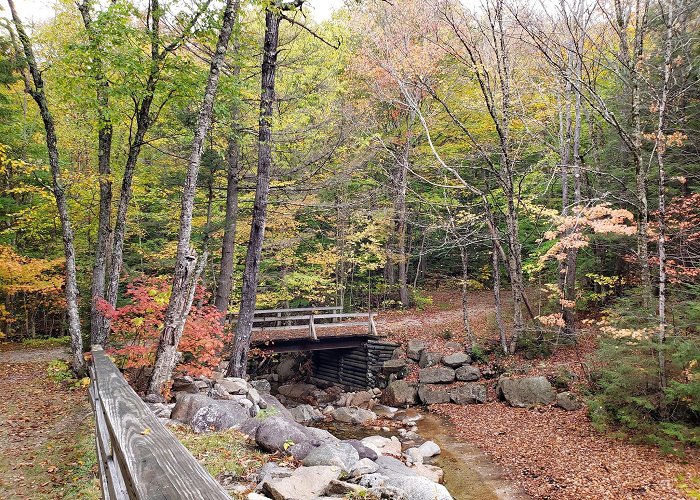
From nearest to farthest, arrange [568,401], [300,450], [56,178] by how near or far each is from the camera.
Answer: [300,450] < [56,178] < [568,401]

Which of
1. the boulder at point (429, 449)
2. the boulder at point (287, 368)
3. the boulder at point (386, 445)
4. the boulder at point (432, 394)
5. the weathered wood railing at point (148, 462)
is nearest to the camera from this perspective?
the weathered wood railing at point (148, 462)

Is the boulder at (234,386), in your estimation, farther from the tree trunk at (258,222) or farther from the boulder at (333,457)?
the boulder at (333,457)

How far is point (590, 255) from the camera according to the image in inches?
626

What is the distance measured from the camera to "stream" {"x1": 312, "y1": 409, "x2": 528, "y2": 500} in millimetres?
7188

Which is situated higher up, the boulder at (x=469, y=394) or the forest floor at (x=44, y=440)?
the forest floor at (x=44, y=440)

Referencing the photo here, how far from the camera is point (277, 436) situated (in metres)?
5.61

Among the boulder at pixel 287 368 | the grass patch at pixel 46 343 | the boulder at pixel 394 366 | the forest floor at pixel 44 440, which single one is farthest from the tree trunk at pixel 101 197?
the boulder at pixel 287 368

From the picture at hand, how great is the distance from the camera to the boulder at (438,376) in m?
13.4

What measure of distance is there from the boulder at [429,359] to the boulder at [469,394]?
1707 millimetres

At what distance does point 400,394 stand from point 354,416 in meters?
1.96

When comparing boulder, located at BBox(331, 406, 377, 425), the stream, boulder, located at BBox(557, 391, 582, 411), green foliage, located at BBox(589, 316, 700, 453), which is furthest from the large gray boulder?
boulder, located at BBox(331, 406, 377, 425)

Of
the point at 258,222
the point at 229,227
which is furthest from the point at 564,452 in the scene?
the point at 229,227

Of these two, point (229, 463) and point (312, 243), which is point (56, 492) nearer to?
point (229, 463)

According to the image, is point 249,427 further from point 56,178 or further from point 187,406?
point 56,178
